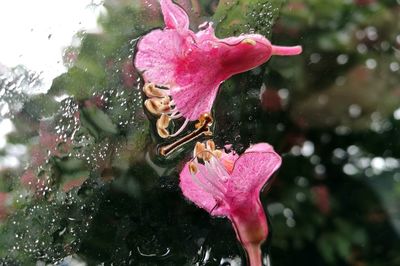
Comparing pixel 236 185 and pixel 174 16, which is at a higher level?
pixel 174 16

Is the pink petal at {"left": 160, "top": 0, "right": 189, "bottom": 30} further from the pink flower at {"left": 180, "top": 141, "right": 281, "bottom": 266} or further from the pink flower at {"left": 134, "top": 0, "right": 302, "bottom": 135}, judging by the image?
the pink flower at {"left": 180, "top": 141, "right": 281, "bottom": 266}

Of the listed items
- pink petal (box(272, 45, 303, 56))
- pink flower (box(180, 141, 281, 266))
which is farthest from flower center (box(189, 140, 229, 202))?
pink petal (box(272, 45, 303, 56))

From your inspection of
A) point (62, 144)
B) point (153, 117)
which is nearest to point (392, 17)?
point (153, 117)

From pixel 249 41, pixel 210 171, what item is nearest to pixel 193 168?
pixel 210 171

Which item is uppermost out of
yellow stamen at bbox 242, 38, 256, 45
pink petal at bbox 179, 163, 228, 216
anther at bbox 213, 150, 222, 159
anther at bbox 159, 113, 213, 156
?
yellow stamen at bbox 242, 38, 256, 45

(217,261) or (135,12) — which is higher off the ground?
(135,12)

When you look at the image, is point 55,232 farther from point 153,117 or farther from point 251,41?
point 251,41

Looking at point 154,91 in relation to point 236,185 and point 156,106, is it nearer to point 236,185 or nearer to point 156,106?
point 156,106
